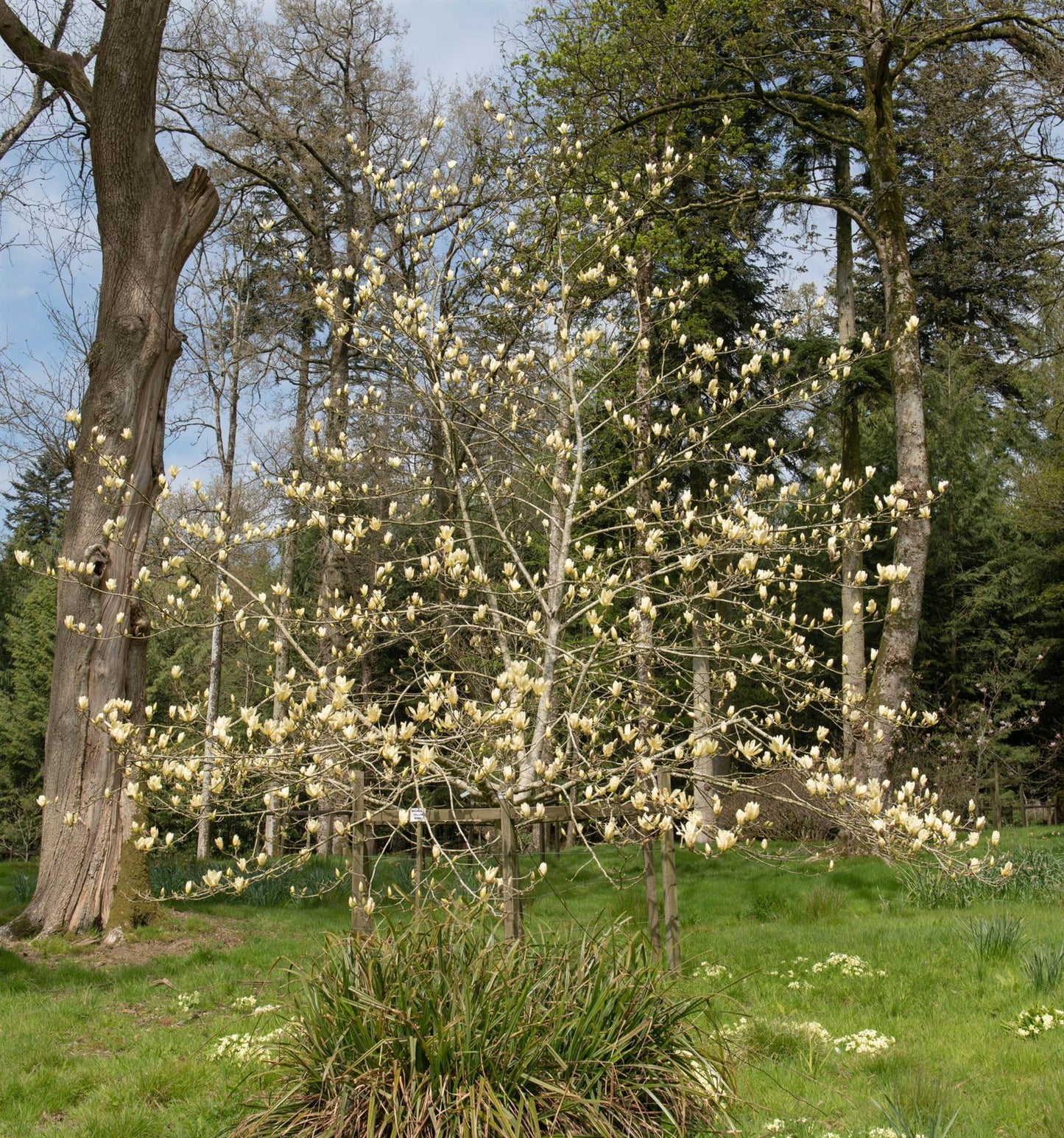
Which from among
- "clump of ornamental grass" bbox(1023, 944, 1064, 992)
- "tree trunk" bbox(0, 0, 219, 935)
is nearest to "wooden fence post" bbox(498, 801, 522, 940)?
"clump of ornamental grass" bbox(1023, 944, 1064, 992)

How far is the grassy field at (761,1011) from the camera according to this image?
12.0 ft

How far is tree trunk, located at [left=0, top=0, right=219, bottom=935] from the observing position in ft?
25.9

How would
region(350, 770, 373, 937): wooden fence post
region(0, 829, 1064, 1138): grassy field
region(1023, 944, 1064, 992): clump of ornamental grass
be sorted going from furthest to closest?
region(1023, 944, 1064, 992): clump of ornamental grass < region(350, 770, 373, 937): wooden fence post < region(0, 829, 1064, 1138): grassy field

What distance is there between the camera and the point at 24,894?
29.4 feet

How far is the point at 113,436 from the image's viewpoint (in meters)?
8.58

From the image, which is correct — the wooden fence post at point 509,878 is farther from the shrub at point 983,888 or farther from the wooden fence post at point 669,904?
the shrub at point 983,888

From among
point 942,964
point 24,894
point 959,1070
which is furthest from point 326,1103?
point 24,894

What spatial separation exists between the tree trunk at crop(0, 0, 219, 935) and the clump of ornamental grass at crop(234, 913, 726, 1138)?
5.04 m

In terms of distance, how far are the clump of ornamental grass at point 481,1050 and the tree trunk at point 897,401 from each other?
6.07 metres

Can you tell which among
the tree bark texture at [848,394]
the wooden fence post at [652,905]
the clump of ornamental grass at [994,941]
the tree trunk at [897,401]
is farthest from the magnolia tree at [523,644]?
the tree bark texture at [848,394]

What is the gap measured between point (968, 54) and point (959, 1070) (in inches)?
421

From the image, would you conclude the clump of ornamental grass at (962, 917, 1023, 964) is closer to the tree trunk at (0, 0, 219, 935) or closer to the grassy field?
the grassy field

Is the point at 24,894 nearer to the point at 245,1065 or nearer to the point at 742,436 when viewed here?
the point at 245,1065

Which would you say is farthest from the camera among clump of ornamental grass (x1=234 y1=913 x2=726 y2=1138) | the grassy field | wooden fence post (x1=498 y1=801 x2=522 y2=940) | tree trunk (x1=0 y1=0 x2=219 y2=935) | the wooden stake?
tree trunk (x1=0 y1=0 x2=219 y2=935)
